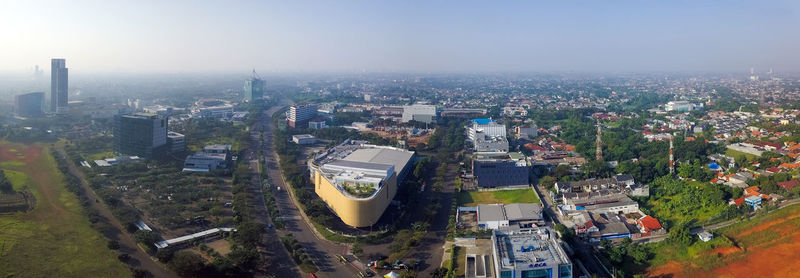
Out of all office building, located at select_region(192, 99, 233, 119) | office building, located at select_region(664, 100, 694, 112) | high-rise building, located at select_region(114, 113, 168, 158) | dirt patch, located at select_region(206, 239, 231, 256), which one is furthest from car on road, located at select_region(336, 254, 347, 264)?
office building, located at select_region(664, 100, 694, 112)

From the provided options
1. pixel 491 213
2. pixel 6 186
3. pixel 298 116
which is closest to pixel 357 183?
pixel 491 213

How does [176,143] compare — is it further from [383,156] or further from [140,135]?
[383,156]

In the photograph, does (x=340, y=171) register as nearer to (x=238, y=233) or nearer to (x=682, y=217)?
(x=238, y=233)

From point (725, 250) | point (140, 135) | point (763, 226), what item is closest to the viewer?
point (725, 250)

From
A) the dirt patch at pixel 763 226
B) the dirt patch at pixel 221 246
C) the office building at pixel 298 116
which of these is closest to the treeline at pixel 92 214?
the dirt patch at pixel 221 246

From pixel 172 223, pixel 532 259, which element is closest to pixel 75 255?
pixel 172 223
